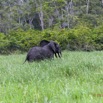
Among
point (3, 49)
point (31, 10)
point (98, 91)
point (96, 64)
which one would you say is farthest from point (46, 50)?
point (31, 10)

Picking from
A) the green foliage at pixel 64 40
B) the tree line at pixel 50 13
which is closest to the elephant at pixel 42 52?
the green foliage at pixel 64 40

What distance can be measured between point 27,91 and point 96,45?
1397cm

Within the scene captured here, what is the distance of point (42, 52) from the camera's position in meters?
8.23

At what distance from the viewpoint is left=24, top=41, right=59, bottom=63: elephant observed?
8.00 m

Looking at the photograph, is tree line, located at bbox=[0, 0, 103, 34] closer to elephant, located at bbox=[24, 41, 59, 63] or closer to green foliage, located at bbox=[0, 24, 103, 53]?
green foliage, located at bbox=[0, 24, 103, 53]

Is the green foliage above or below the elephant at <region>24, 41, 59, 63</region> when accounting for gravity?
below

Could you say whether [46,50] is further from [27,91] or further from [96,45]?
[96,45]

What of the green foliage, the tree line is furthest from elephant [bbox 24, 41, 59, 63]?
the tree line

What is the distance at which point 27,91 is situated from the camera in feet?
10.3

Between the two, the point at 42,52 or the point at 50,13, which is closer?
the point at 42,52

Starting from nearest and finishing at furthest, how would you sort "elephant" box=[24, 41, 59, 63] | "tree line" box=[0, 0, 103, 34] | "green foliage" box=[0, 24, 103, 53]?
"elephant" box=[24, 41, 59, 63]
"green foliage" box=[0, 24, 103, 53]
"tree line" box=[0, 0, 103, 34]

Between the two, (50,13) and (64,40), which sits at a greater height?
(64,40)

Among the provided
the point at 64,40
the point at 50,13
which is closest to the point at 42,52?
the point at 64,40

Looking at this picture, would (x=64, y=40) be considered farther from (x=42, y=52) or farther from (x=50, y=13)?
(x=42, y=52)
